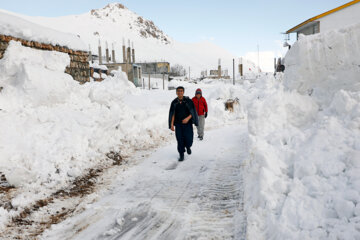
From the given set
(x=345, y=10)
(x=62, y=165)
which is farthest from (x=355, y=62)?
(x=345, y=10)

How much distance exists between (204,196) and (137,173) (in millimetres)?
1751

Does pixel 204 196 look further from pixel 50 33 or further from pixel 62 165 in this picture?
pixel 50 33

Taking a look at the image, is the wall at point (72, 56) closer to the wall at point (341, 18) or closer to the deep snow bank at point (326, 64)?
the deep snow bank at point (326, 64)

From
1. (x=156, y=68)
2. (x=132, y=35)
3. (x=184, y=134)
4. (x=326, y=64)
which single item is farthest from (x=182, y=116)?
(x=132, y=35)

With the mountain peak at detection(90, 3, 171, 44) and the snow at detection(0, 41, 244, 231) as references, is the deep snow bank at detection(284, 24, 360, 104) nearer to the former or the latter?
the snow at detection(0, 41, 244, 231)

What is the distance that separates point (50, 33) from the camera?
764 centimetres

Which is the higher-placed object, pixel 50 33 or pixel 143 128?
pixel 50 33

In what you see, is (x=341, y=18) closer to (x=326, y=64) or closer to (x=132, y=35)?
(x=326, y=64)

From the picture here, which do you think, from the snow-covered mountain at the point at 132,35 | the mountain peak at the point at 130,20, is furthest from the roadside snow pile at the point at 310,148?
the mountain peak at the point at 130,20

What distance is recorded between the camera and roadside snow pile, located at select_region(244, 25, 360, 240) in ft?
8.05

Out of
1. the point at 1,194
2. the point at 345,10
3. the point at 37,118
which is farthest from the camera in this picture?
the point at 345,10

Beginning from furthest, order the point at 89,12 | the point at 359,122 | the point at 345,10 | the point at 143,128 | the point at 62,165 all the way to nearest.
→ the point at 89,12 → the point at 345,10 → the point at 143,128 → the point at 62,165 → the point at 359,122

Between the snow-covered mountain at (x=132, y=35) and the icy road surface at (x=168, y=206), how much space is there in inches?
3143

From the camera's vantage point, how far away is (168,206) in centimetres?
375
